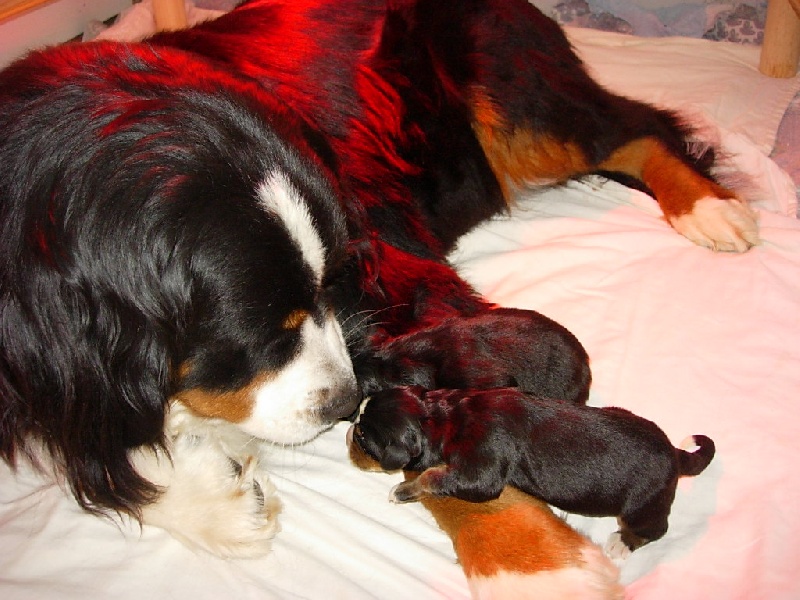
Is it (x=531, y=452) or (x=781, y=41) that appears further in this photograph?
(x=781, y=41)

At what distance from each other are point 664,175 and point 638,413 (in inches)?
36.1

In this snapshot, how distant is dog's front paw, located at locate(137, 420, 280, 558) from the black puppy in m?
0.30

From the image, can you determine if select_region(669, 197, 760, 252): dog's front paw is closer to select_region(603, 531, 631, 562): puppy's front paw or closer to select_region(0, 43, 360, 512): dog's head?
select_region(603, 531, 631, 562): puppy's front paw

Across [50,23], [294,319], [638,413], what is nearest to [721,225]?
[638,413]

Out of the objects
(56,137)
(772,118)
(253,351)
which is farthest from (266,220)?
(772,118)

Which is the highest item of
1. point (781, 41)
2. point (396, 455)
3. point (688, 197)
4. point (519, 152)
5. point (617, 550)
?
point (781, 41)

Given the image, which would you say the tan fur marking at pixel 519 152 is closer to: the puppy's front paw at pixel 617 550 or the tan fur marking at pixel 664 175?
the tan fur marking at pixel 664 175

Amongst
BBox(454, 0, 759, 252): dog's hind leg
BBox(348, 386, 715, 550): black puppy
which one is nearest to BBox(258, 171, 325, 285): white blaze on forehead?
BBox(348, 386, 715, 550): black puppy

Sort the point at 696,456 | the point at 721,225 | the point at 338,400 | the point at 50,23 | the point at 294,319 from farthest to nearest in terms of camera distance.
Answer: the point at 50,23 < the point at 721,225 < the point at 696,456 < the point at 338,400 < the point at 294,319

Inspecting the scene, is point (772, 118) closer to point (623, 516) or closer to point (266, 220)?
point (623, 516)

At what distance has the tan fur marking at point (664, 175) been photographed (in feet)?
7.75

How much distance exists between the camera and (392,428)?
1.60m

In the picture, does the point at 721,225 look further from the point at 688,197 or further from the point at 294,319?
the point at 294,319

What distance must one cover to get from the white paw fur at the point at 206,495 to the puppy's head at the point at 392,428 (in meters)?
0.28
